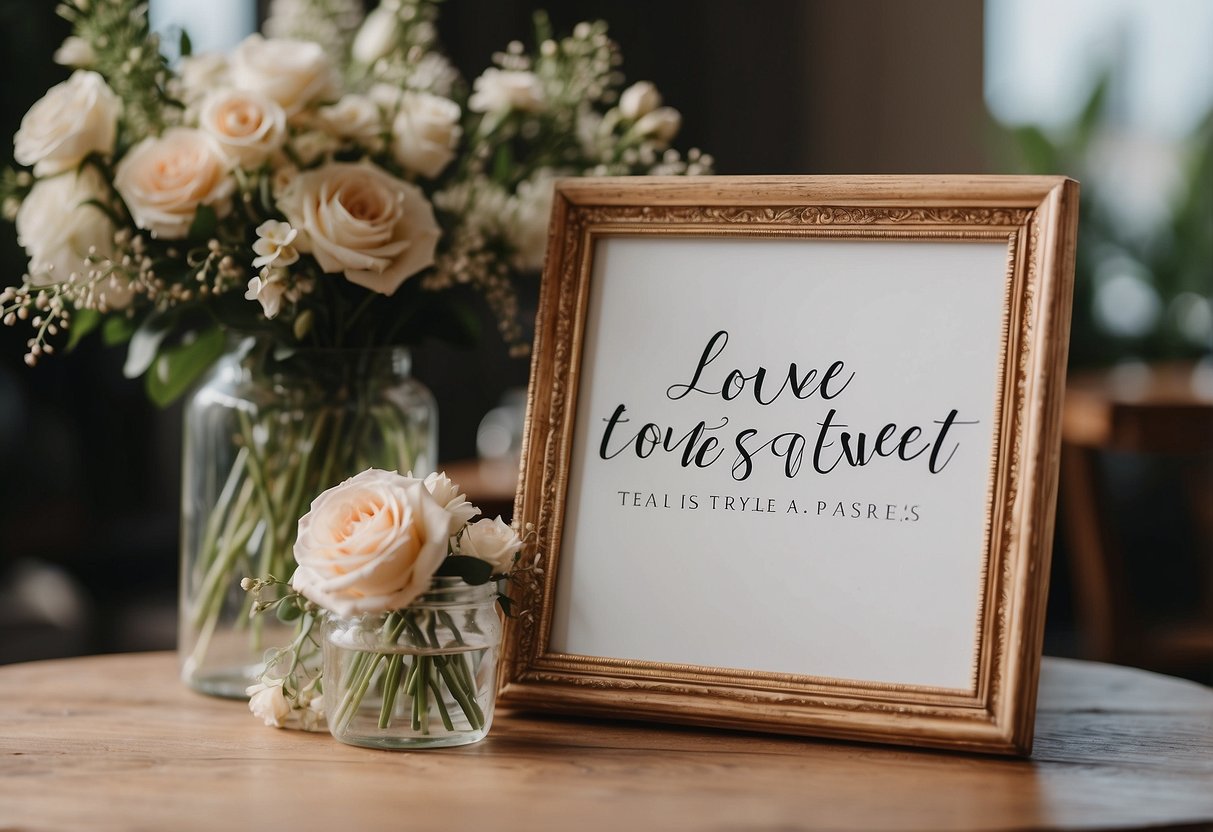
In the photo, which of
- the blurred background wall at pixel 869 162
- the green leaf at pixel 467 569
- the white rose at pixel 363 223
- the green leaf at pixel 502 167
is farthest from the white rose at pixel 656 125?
the blurred background wall at pixel 869 162

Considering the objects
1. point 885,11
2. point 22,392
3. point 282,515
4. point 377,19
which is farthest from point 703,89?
point 282,515

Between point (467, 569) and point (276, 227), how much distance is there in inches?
11.2

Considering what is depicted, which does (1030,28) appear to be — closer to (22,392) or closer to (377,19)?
(22,392)

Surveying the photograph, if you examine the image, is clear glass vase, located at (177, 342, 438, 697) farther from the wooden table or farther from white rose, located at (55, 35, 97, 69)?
white rose, located at (55, 35, 97, 69)

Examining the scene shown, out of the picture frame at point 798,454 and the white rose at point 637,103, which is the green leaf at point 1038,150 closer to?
the white rose at point 637,103

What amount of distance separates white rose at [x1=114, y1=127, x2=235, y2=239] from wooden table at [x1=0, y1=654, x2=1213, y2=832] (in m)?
0.37

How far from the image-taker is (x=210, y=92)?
979 millimetres

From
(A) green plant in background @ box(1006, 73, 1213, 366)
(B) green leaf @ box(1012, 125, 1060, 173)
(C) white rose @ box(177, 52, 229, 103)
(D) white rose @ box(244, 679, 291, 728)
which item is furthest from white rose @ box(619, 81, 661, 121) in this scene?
(B) green leaf @ box(1012, 125, 1060, 173)

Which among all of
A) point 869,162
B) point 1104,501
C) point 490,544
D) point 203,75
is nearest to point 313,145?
point 203,75

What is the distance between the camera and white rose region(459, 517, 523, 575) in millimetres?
778

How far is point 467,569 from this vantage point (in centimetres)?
77

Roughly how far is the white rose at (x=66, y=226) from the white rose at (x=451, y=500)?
0.34m

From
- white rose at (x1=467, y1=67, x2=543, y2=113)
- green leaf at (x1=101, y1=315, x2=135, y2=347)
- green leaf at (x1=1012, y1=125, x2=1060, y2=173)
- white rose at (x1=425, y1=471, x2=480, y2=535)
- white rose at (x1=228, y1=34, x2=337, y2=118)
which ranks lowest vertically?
white rose at (x1=425, y1=471, x2=480, y2=535)

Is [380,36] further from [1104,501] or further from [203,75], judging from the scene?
[1104,501]
